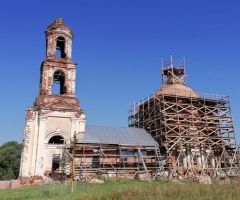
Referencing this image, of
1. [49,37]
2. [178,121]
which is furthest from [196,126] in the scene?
[49,37]

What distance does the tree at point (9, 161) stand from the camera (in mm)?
38094

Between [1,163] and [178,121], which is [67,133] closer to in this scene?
[178,121]

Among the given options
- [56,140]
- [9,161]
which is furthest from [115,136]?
[9,161]

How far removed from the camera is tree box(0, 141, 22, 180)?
38.1 m

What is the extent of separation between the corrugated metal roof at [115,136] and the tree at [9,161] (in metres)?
21.2

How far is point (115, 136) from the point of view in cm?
2172

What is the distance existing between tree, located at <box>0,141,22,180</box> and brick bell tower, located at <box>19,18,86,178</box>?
2005 centimetres

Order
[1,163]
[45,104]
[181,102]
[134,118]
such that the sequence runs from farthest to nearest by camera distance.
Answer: [1,163], [134,118], [181,102], [45,104]

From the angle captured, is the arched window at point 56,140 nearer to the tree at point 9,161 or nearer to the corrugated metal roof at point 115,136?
the corrugated metal roof at point 115,136

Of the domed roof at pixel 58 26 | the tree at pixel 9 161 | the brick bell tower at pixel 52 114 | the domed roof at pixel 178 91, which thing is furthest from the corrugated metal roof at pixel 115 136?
the tree at pixel 9 161

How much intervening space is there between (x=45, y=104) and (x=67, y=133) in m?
2.72

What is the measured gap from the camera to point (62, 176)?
62.4ft

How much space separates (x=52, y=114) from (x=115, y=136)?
201 inches

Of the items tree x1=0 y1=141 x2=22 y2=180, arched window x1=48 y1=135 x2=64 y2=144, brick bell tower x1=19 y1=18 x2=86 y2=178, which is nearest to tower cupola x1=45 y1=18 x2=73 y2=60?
brick bell tower x1=19 y1=18 x2=86 y2=178
